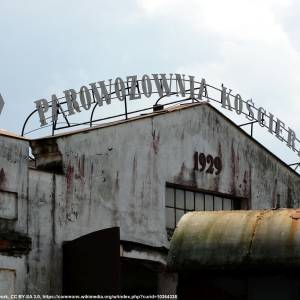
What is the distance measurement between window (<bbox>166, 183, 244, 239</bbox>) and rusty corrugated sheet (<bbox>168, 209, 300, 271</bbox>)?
1162 centimetres

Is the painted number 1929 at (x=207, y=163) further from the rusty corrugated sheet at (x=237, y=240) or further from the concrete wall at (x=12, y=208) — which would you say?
the rusty corrugated sheet at (x=237, y=240)

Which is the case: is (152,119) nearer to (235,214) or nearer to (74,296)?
(74,296)

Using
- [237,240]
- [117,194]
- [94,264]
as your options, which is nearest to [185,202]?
[117,194]

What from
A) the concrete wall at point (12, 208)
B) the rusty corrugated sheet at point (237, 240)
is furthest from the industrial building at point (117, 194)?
the rusty corrugated sheet at point (237, 240)

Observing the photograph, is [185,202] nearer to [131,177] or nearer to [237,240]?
[131,177]

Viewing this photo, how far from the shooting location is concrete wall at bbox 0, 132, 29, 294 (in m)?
23.4

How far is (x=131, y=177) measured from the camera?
27219 mm

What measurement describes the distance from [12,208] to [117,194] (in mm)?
3710

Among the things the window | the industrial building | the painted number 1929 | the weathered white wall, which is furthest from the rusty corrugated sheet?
the painted number 1929

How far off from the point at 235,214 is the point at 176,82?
50.3 ft

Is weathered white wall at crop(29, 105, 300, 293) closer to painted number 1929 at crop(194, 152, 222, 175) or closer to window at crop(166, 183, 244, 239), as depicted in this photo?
painted number 1929 at crop(194, 152, 222, 175)

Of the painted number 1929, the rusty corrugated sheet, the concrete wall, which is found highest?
the painted number 1929

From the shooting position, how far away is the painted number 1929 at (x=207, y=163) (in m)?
29.4

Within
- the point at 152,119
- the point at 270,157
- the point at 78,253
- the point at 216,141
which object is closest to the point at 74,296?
the point at 78,253
